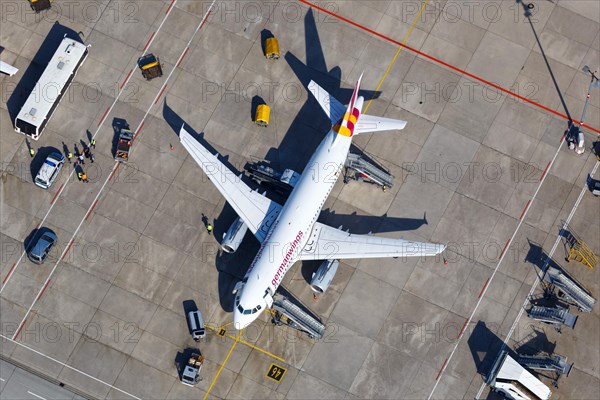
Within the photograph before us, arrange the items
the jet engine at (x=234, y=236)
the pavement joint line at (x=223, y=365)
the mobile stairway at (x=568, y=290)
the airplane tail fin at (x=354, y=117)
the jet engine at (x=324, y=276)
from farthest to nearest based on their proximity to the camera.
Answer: the mobile stairway at (x=568, y=290) < the jet engine at (x=234, y=236) < the airplane tail fin at (x=354, y=117) < the pavement joint line at (x=223, y=365) < the jet engine at (x=324, y=276)

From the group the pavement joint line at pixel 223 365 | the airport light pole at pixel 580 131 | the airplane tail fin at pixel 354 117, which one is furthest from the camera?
the airport light pole at pixel 580 131

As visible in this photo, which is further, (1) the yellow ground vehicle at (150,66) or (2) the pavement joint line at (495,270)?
(1) the yellow ground vehicle at (150,66)

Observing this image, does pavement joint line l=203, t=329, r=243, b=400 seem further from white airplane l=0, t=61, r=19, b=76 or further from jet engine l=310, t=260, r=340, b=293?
white airplane l=0, t=61, r=19, b=76

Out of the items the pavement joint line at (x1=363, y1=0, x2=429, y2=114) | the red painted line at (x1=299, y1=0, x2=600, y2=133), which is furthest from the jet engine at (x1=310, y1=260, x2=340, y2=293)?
the red painted line at (x1=299, y1=0, x2=600, y2=133)

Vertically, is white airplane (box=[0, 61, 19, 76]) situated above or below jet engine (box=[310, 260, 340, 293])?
above

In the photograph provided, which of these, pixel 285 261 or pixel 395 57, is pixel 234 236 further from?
pixel 395 57

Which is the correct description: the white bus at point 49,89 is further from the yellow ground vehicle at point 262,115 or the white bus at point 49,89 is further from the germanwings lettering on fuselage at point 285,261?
the germanwings lettering on fuselage at point 285,261

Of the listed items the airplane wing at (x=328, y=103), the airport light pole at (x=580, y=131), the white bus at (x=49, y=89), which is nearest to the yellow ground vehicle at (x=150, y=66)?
the white bus at (x=49, y=89)
